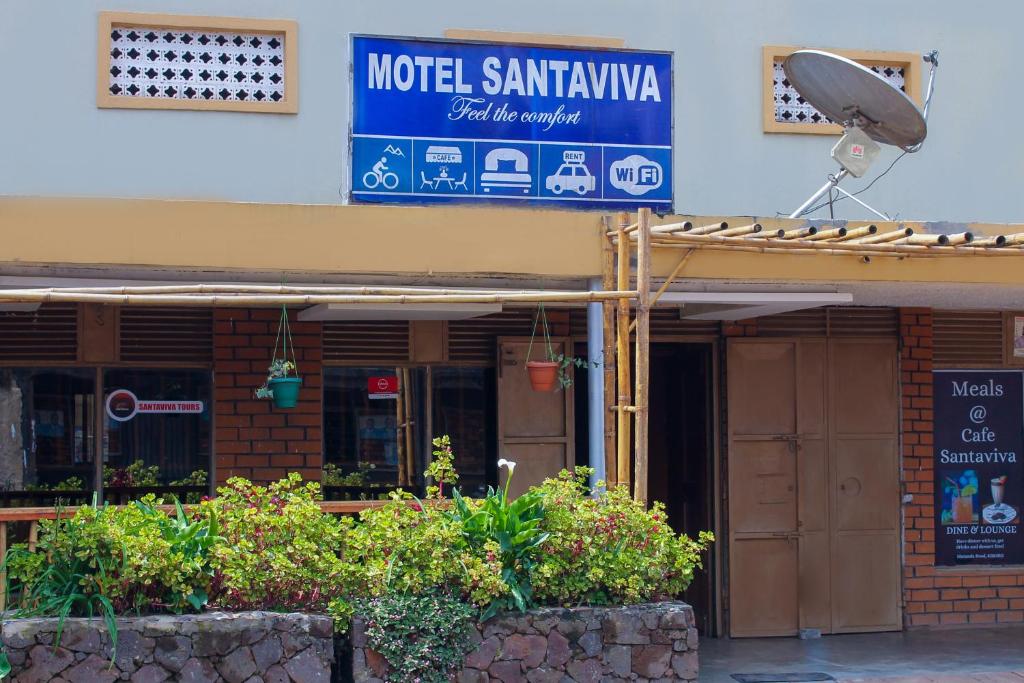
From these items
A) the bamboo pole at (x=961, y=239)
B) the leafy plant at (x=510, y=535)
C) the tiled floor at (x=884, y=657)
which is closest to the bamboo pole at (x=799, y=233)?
the bamboo pole at (x=961, y=239)

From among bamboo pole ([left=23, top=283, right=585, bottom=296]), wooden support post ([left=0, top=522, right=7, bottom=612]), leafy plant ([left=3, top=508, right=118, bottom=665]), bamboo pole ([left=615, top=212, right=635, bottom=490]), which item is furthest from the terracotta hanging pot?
A: wooden support post ([left=0, top=522, right=7, bottom=612])

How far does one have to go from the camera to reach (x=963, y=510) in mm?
10961

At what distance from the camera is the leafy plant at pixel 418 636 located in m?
6.58

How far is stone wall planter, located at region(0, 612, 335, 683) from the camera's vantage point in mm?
6348

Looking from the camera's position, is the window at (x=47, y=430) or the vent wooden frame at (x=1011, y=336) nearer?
the window at (x=47, y=430)

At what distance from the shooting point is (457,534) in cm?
688

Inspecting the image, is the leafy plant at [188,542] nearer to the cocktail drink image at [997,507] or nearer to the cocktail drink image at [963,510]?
the cocktail drink image at [963,510]

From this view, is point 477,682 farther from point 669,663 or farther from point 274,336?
point 274,336

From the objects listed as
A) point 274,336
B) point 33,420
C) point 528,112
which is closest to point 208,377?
point 274,336

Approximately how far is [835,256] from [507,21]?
4.66 metres

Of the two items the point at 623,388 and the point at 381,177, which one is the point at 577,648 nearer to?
the point at 623,388

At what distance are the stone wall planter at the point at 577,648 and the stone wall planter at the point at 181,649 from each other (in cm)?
25

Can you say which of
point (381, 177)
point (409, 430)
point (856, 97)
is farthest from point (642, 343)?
point (409, 430)

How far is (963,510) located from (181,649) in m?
6.91
